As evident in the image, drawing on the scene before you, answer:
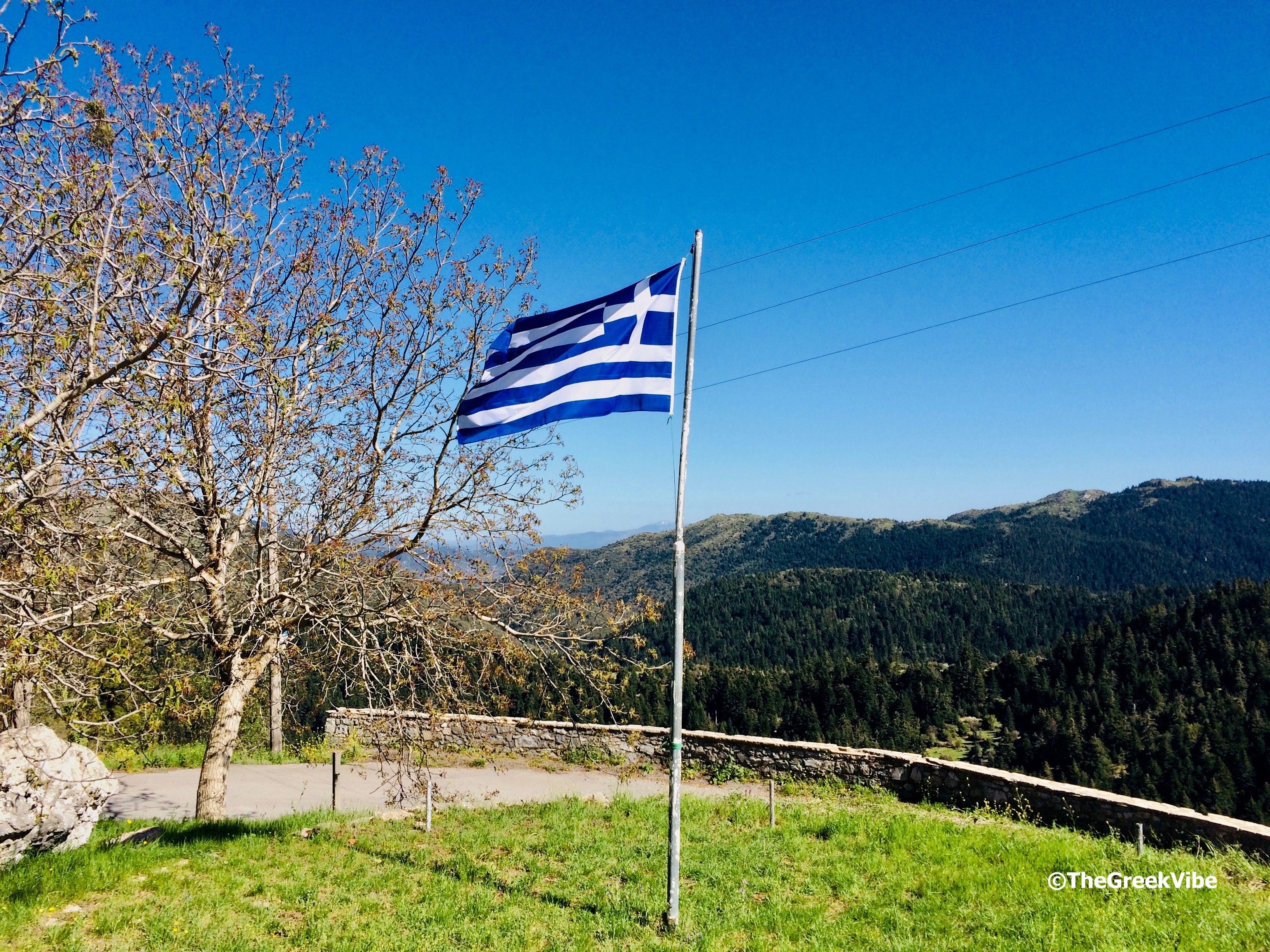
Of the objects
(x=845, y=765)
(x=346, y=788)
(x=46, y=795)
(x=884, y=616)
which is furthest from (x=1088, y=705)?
(x=46, y=795)

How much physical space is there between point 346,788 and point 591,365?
1119cm

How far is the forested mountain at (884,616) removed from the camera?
479 ft

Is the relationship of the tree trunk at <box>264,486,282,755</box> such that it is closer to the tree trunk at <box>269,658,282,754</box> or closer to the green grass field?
the tree trunk at <box>269,658,282,754</box>

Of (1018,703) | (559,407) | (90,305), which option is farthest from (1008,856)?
(1018,703)

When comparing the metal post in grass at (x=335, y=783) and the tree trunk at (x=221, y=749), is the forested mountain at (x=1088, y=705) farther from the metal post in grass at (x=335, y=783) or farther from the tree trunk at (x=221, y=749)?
the tree trunk at (x=221, y=749)

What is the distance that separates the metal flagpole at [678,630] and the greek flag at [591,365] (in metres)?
0.31

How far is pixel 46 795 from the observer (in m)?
7.63

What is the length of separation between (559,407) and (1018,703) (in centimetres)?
10821

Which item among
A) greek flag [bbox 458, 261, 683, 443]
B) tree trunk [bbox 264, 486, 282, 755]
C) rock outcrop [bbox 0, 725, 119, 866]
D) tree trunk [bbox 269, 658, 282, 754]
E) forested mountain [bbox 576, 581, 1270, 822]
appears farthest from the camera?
forested mountain [bbox 576, 581, 1270, 822]

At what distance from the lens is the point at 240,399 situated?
9.36m

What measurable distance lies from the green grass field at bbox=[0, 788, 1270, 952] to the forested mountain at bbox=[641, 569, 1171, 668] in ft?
420

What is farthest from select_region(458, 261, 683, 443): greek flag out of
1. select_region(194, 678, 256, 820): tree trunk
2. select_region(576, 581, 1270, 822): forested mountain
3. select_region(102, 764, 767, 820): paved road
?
select_region(576, 581, 1270, 822): forested mountain

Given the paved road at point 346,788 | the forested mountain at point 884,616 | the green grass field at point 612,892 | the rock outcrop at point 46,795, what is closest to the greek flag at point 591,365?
the green grass field at point 612,892

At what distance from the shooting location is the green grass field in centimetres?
633
